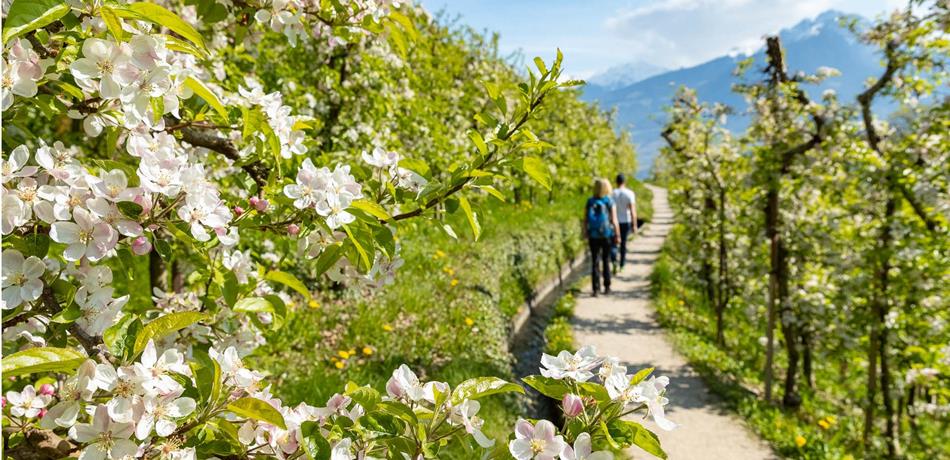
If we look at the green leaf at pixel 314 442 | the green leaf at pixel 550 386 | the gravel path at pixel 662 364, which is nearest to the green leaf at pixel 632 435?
the green leaf at pixel 550 386

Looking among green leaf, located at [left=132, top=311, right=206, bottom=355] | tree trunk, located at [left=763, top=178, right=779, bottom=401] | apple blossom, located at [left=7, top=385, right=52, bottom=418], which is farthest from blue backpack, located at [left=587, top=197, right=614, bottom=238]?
green leaf, located at [left=132, top=311, right=206, bottom=355]

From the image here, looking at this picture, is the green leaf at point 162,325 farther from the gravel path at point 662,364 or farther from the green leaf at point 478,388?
the gravel path at point 662,364

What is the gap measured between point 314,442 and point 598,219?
780cm

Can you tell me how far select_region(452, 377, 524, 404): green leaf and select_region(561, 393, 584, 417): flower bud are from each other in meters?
0.09

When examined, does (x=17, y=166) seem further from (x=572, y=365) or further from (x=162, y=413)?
(x=572, y=365)

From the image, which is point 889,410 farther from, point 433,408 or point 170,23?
point 170,23

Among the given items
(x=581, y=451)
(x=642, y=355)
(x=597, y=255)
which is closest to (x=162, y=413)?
(x=581, y=451)

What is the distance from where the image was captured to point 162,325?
0.97 metres

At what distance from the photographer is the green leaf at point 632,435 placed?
40.2 inches

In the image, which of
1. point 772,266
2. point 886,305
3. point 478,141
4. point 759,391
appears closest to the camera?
point 478,141

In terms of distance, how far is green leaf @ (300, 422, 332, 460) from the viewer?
102 cm

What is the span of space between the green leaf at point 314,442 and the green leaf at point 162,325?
273 millimetres

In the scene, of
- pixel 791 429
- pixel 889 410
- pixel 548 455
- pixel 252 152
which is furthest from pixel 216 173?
pixel 889 410

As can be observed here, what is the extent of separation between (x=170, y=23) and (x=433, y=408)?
0.85 meters
